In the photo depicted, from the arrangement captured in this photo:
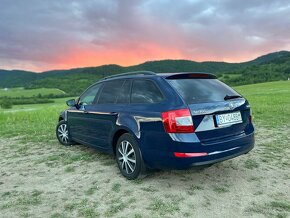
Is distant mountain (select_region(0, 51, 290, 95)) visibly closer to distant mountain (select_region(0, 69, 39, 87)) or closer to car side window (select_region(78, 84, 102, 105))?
distant mountain (select_region(0, 69, 39, 87))

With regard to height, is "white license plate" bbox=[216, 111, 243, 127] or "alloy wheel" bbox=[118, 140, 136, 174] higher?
"white license plate" bbox=[216, 111, 243, 127]

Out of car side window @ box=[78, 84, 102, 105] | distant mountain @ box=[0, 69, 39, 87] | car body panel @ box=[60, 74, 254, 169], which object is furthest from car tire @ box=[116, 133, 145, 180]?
distant mountain @ box=[0, 69, 39, 87]

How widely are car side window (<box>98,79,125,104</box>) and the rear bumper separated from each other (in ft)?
4.73

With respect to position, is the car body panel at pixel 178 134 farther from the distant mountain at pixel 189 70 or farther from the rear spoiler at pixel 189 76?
the distant mountain at pixel 189 70

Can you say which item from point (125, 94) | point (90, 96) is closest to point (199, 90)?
point (125, 94)

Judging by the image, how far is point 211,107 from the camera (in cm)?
402

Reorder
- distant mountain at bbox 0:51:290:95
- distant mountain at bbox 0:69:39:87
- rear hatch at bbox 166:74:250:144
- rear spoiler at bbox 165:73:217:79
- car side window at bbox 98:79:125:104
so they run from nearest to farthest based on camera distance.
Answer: rear hatch at bbox 166:74:250:144
rear spoiler at bbox 165:73:217:79
car side window at bbox 98:79:125:104
distant mountain at bbox 0:51:290:95
distant mountain at bbox 0:69:39:87

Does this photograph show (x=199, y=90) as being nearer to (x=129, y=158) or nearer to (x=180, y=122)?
(x=180, y=122)

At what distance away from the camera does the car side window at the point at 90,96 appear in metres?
5.94

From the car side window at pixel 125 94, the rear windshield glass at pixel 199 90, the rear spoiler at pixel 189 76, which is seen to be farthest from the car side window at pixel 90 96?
the rear windshield glass at pixel 199 90

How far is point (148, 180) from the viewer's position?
4562 mm

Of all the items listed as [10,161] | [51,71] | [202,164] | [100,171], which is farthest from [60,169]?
[51,71]

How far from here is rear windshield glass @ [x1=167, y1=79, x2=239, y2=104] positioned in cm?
408

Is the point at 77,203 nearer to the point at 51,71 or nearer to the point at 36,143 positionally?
the point at 36,143
